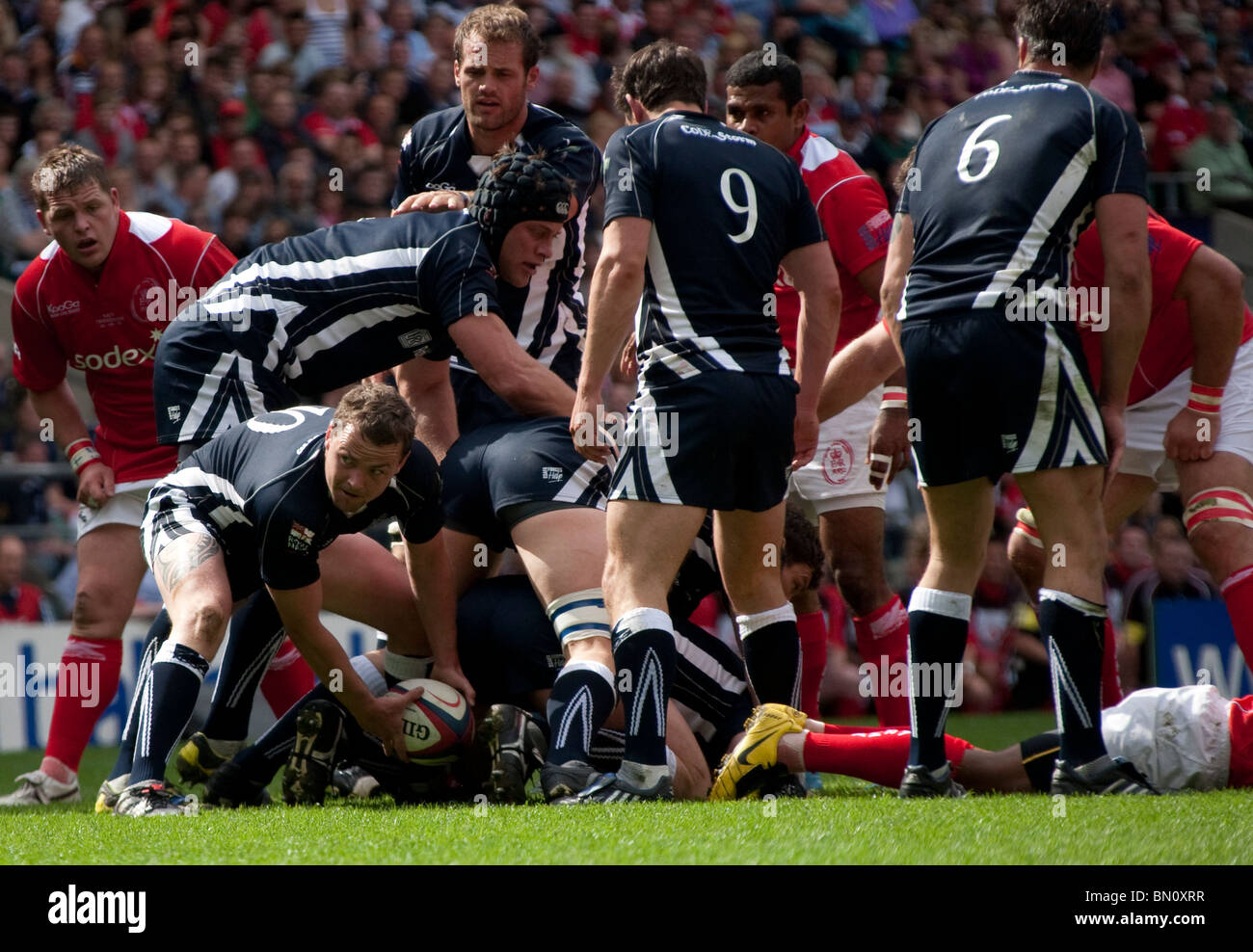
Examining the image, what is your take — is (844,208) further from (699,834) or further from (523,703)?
(699,834)

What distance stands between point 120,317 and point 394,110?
6435mm

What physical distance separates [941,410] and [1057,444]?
0.31 metres

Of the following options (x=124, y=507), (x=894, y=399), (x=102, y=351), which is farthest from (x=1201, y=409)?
(x=102, y=351)

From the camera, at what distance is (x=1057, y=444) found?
374 cm

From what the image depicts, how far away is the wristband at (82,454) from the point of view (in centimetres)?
577

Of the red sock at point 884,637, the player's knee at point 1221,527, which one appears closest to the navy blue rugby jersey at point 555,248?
the red sock at point 884,637

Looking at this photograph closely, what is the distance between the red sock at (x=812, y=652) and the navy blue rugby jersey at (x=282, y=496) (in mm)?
1717

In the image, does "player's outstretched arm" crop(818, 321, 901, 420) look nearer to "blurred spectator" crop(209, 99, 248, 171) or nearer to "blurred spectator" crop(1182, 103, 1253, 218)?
"blurred spectator" crop(209, 99, 248, 171)

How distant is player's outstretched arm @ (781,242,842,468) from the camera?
4410 millimetres

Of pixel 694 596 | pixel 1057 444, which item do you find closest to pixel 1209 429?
pixel 1057 444

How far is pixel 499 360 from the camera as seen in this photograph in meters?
4.67

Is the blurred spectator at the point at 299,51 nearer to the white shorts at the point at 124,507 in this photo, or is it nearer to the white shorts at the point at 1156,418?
the white shorts at the point at 124,507

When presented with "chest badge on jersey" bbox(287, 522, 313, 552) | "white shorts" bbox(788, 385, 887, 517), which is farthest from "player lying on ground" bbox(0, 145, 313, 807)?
"white shorts" bbox(788, 385, 887, 517)
